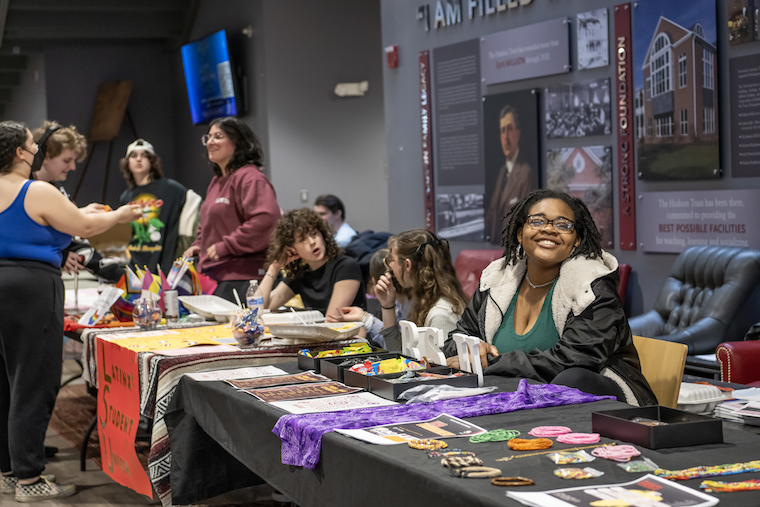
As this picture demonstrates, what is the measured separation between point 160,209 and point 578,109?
2829 mm

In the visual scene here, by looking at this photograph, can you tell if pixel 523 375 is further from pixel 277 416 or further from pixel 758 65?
pixel 758 65

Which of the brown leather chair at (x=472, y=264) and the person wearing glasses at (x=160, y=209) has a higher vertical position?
the person wearing glasses at (x=160, y=209)

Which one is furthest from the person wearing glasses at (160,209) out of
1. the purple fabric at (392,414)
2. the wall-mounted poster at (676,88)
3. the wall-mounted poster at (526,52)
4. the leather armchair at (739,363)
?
the purple fabric at (392,414)

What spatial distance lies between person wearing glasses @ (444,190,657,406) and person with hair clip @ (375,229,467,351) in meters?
0.31

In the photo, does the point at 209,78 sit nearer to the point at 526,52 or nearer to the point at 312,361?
the point at 526,52

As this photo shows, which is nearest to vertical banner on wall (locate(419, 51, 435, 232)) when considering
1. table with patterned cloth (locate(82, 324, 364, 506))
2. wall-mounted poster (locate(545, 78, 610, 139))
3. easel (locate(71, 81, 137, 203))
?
wall-mounted poster (locate(545, 78, 610, 139))

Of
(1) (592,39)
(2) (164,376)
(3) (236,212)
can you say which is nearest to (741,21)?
(1) (592,39)

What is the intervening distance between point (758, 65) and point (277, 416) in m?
3.34

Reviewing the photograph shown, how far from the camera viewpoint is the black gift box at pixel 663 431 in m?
1.52

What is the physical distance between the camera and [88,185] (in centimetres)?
1070

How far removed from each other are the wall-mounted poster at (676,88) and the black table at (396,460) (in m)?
2.76

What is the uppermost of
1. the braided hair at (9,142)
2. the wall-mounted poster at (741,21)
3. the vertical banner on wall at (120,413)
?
the wall-mounted poster at (741,21)

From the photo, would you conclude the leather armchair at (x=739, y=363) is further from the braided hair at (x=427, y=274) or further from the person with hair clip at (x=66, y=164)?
the person with hair clip at (x=66, y=164)

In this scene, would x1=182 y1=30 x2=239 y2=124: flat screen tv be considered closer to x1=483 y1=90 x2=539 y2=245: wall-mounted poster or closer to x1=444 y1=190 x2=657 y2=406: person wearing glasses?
x1=483 y1=90 x2=539 y2=245: wall-mounted poster
